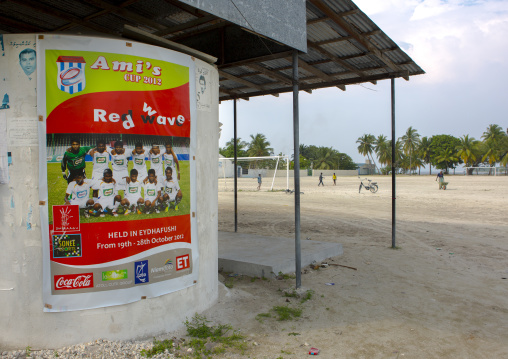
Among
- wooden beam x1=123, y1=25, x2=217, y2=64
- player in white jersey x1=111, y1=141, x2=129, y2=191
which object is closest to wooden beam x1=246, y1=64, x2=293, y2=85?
wooden beam x1=123, y1=25, x2=217, y2=64

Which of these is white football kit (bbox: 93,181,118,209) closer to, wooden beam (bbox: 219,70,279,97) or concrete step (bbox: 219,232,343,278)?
concrete step (bbox: 219,232,343,278)

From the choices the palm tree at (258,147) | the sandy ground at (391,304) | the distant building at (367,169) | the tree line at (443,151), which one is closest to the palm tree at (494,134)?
the tree line at (443,151)

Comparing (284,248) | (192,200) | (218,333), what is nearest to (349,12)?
(192,200)

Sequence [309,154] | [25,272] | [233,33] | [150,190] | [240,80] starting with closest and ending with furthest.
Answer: [25,272], [150,190], [233,33], [240,80], [309,154]

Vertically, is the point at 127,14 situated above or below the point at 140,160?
above

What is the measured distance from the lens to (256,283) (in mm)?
5301

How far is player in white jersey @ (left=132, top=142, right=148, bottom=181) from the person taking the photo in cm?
339

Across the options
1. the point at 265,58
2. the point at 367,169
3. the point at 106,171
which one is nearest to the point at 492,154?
the point at 367,169

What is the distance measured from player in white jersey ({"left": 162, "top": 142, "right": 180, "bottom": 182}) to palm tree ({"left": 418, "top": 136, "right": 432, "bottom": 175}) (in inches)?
3672

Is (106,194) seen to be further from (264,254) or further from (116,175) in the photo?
(264,254)

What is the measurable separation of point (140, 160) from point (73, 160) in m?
0.55

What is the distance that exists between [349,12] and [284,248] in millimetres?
3937

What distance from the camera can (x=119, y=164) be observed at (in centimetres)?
331

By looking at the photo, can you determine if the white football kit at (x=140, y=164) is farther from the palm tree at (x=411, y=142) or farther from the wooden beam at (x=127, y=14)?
the palm tree at (x=411, y=142)
